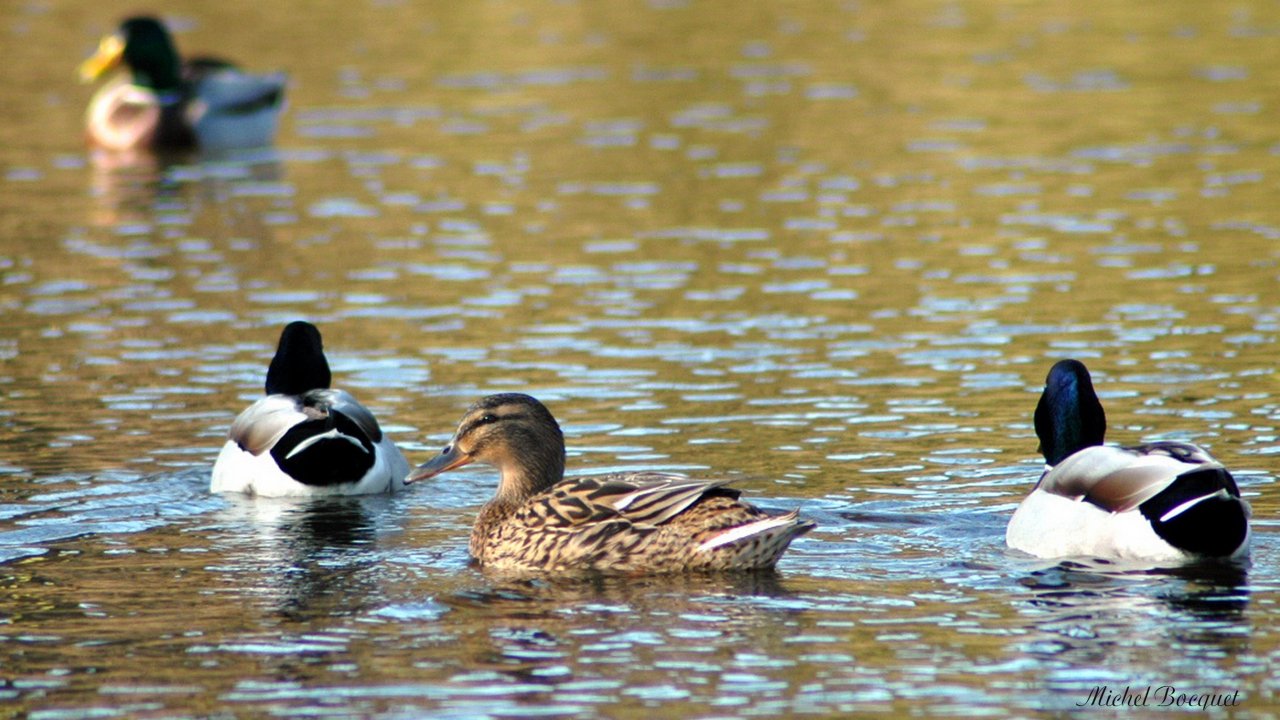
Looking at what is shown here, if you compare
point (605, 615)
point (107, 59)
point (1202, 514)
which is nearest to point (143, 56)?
point (107, 59)

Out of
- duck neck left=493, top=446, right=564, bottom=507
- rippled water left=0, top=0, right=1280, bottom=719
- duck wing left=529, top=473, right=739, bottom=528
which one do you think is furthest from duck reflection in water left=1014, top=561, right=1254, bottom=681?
duck neck left=493, top=446, right=564, bottom=507

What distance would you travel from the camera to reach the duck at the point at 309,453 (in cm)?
1238

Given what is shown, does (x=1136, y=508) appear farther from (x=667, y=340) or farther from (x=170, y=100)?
(x=170, y=100)

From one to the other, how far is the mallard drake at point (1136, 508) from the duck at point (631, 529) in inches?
46.1

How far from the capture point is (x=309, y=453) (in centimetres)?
1239

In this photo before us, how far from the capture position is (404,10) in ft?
125

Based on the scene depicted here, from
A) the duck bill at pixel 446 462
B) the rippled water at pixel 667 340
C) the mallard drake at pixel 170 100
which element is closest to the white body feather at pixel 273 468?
the rippled water at pixel 667 340

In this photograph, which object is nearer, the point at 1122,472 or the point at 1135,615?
the point at 1135,615

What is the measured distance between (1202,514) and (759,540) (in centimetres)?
195

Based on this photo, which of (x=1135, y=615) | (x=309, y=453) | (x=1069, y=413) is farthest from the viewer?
(x=309, y=453)

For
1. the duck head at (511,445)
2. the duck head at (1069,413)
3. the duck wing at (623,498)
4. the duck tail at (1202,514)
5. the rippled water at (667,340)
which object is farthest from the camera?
the duck head at (1069,413)

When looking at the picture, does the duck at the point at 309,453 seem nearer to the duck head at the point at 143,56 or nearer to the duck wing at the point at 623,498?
the duck wing at the point at 623,498

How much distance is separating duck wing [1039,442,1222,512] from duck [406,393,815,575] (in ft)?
4.29

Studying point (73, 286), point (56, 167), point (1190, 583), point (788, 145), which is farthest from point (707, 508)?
point (56, 167)
